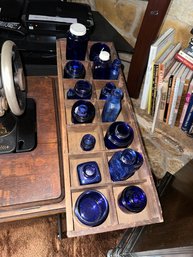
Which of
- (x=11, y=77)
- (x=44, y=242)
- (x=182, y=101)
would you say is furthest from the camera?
(x=44, y=242)

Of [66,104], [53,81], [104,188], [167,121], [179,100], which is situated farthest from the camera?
[167,121]

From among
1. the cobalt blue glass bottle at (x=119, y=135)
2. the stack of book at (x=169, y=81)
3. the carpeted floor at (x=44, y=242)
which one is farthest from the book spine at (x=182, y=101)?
the carpeted floor at (x=44, y=242)

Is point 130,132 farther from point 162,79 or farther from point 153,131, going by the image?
point 153,131

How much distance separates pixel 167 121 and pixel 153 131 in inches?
3.2

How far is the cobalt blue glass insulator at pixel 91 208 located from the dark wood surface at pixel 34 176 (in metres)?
0.07

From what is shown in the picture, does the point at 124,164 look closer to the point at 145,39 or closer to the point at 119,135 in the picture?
the point at 119,135

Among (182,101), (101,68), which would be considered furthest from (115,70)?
(182,101)

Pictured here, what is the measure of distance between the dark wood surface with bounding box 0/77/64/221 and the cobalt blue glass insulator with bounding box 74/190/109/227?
0.23 ft

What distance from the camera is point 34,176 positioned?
2.46ft

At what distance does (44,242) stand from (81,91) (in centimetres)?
79

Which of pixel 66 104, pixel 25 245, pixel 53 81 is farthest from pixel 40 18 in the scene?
pixel 25 245

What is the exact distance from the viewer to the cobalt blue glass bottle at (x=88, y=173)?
0.73 m

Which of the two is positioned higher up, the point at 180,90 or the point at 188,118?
the point at 180,90

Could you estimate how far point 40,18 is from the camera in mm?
992
